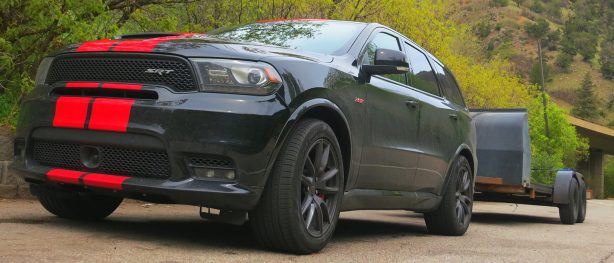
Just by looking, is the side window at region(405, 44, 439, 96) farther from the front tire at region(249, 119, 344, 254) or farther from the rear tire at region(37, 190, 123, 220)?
the rear tire at region(37, 190, 123, 220)

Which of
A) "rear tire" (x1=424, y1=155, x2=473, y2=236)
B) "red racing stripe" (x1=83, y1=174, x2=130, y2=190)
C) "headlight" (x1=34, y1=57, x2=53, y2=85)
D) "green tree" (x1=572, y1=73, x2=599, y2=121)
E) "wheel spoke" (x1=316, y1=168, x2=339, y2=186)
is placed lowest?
"green tree" (x1=572, y1=73, x2=599, y2=121)

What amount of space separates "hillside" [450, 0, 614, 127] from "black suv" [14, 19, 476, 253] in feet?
330

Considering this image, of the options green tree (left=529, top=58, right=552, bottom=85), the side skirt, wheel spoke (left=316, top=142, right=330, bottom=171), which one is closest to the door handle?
the side skirt

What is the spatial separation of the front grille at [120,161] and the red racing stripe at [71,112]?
0.14m

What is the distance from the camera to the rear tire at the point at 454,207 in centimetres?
711

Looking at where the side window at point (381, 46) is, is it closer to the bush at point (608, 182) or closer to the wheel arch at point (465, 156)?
the wheel arch at point (465, 156)

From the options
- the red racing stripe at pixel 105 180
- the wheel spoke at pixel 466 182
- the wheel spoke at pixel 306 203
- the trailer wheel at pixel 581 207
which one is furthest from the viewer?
the trailer wheel at pixel 581 207

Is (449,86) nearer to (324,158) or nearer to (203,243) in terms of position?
(324,158)

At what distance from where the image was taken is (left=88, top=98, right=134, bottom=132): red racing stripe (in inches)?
172

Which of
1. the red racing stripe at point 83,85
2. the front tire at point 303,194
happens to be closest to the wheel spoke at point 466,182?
A: the front tire at point 303,194

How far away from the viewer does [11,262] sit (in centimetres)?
368

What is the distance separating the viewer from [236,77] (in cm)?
440

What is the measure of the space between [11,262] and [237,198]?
1.24 meters

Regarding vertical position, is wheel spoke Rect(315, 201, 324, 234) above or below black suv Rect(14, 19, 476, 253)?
below
